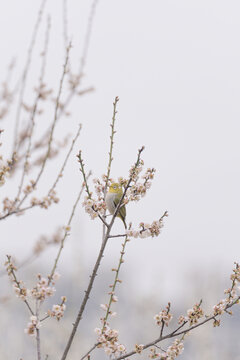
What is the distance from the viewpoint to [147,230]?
3.04 m

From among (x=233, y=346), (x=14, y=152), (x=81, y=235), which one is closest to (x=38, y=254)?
(x=14, y=152)

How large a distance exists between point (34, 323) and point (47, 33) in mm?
2344

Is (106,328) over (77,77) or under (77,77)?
under

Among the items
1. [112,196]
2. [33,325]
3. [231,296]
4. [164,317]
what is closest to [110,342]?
[164,317]

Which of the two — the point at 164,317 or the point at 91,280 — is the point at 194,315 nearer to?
the point at 164,317

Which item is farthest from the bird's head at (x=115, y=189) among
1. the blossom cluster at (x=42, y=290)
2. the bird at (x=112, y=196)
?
the blossom cluster at (x=42, y=290)

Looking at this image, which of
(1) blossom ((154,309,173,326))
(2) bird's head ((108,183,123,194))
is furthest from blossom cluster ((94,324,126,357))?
(2) bird's head ((108,183,123,194))

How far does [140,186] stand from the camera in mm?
2994

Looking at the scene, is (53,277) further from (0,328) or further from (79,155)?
(0,328)

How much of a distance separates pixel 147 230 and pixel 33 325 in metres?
0.91

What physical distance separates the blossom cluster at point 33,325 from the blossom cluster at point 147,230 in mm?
767

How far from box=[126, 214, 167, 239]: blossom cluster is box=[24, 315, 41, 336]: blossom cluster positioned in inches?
30.2

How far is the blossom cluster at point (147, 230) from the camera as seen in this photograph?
9.87 feet

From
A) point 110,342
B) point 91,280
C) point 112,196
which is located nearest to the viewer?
point 91,280
